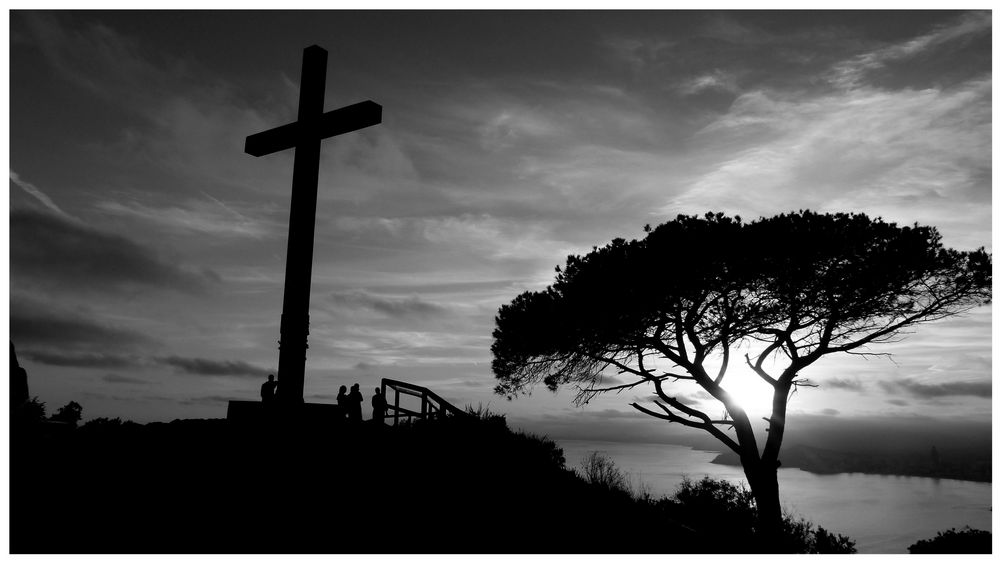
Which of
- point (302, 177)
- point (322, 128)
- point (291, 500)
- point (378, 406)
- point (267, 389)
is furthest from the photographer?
point (378, 406)

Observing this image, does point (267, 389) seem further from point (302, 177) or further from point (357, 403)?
point (302, 177)

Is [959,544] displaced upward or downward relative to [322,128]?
downward

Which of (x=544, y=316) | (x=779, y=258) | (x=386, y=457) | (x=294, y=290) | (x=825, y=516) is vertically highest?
(x=779, y=258)

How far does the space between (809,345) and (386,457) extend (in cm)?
1308

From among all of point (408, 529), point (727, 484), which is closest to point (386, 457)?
point (408, 529)

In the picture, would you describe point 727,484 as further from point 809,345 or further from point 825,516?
point 825,516

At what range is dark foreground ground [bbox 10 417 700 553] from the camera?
642 cm

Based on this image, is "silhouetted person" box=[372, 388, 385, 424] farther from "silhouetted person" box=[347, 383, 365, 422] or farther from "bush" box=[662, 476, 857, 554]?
"bush" box=[662, 476, 857, 554]

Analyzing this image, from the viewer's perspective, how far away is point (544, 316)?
19266 mm

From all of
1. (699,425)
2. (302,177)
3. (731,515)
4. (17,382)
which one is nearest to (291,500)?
(302,177)

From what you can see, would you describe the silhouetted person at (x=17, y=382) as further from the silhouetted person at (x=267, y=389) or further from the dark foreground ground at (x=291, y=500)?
the silhouetted person at (x=267, y=389)

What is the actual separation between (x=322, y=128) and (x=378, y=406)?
7.57 m

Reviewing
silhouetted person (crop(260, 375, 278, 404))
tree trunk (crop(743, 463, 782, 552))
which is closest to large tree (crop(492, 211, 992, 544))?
tree trunk (crop(743, 463, 782, 552))

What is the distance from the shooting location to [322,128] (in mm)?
8984
